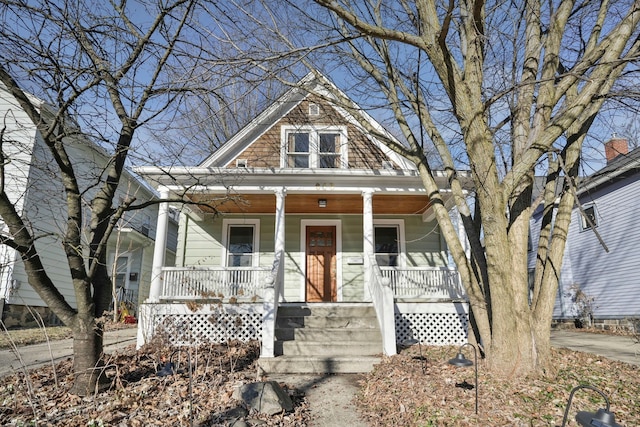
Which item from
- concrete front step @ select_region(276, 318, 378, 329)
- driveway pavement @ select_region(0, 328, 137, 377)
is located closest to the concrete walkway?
driveway pavement @ select_region(0, 328, 137, 377)

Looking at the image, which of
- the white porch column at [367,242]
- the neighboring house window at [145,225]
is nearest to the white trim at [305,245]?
the white porch column at [367,242]

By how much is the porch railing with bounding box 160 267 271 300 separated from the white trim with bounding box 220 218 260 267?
71.9 inches

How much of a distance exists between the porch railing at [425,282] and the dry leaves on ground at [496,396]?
2.95 m

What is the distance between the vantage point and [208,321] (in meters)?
7.83

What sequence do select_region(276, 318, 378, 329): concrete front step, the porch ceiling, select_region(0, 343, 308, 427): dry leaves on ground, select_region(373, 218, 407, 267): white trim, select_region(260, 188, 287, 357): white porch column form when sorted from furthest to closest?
select_region(373, 218, 407, 267): white trim < the porch ceiling < select_region(276, 318, 378, 329): concrete front step < select_region(260, 188, 287, 357): white porch column < select_region(0, 343, 308, 427): dry leaves on ground

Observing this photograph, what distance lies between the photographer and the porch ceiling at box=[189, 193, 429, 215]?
965 cm

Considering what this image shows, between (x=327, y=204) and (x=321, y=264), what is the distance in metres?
1.79

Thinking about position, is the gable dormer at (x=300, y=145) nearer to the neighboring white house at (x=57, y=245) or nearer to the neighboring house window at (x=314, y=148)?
the neighboring house window at (x=314, y=148)

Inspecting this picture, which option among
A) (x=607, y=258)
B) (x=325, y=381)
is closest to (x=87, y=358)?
(x=325, y=381)

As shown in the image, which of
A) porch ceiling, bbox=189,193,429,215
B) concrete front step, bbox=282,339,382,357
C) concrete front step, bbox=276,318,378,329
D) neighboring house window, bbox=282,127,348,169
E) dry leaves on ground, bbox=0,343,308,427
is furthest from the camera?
neighboring house window, bbox=282,127,348,169

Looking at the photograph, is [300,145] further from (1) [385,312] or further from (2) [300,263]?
(1) [385,312]

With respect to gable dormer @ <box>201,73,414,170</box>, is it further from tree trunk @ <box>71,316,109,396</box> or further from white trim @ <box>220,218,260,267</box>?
tree trunk @ <box>71,316,109,396</box>

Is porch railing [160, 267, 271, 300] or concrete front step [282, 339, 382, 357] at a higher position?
porch railing [160, 267, 271, 300]

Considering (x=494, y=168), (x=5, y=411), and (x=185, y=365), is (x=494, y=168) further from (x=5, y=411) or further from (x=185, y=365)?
(x=5, y=411)
